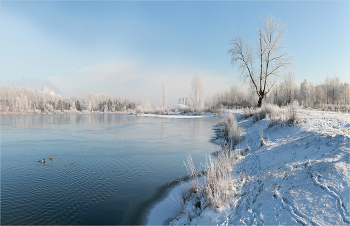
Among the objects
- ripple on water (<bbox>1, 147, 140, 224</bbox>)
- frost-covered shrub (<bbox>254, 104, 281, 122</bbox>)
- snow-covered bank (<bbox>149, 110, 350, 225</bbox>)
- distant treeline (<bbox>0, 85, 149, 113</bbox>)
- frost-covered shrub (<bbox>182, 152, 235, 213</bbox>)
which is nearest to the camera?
snow-covered bank (<bbox>149, 110, 350, 225</bbox>)

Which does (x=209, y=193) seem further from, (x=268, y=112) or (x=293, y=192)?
(x=268, y=112)

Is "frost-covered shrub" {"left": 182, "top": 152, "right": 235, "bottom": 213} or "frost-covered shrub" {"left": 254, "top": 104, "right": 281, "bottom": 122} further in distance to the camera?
"frost-covered shrub" {"left": 254, "top": 104, "right": 281, "bottom": 122}

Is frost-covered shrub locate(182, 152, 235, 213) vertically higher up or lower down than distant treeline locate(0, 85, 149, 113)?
lower down

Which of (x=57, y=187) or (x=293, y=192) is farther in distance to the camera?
(x=57, y=187)

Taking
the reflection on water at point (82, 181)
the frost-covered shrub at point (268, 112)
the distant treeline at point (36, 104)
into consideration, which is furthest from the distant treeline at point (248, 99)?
the reflection on water at point (82, 181)

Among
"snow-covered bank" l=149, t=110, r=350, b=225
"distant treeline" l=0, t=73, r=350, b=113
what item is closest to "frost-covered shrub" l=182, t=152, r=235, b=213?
"snow-covered bank" l=149, t=110, r=350, b=225

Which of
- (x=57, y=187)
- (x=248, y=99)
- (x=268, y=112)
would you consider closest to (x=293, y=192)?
(x=57, y=187)

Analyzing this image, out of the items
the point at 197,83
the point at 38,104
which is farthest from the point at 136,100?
the point at 197,83

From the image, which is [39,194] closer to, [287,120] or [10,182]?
[10,182]

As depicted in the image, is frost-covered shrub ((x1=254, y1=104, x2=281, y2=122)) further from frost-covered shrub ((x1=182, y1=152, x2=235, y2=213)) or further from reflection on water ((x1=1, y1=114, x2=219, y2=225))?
frost-covered shrub ((x1=182, y1=152, x2=235, y2=213))

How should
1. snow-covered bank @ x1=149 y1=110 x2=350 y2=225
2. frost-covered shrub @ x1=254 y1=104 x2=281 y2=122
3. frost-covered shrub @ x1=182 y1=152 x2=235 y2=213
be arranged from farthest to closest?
frost-covered shrub @ x1=254 y1=104 x2=281 y2=122, frost-covered shrub @ x1=182 y1=152 x2=235 y2=213, snow-covered bank @ x1=149 y1=110 x2=350 y2=225

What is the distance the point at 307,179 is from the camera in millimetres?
3678

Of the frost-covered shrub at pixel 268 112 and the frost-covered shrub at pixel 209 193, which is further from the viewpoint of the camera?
the frost-covered shrub at pixel 268 112

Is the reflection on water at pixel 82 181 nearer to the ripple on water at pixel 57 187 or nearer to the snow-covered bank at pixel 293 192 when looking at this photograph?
the ripple on water at pixel 57 187
